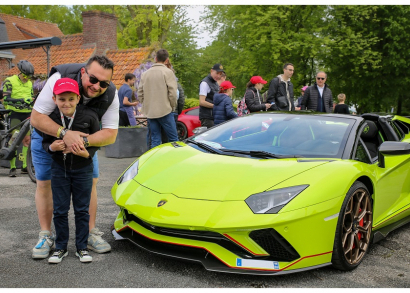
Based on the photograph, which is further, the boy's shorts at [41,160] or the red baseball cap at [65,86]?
the boy's shorts at [41,160]

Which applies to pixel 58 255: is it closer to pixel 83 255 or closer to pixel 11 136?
pixel 83 255

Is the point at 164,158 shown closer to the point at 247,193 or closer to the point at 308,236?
the point at 247,193

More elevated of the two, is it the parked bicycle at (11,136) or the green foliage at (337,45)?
the green foliage at (337,45)

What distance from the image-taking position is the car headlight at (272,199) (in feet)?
10.3

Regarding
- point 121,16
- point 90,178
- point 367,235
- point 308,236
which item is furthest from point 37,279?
point 121,16

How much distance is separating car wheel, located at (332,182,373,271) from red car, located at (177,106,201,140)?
11.8 metres

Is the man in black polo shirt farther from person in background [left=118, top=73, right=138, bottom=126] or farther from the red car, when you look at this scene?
the red car

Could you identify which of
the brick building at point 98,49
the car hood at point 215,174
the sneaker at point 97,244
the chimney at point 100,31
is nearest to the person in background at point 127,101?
the car hood at point 215,174

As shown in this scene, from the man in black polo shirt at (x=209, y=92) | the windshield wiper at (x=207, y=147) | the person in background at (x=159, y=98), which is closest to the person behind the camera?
the windshield wiper at (x=207, y=147)

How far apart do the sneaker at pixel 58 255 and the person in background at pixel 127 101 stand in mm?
7589

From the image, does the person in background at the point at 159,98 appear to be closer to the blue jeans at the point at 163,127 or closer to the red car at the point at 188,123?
the blue jeans at the point at 163,127

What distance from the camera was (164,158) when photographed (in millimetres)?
4145

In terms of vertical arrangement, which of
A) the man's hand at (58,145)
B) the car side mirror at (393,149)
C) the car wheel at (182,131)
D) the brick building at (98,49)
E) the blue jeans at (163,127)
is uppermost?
the brick building at (98,49)

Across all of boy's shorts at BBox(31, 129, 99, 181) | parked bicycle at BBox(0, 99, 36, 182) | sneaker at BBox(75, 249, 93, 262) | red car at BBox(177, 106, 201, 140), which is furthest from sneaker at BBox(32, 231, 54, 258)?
red car at BBox(177, 106, 201, 140)
